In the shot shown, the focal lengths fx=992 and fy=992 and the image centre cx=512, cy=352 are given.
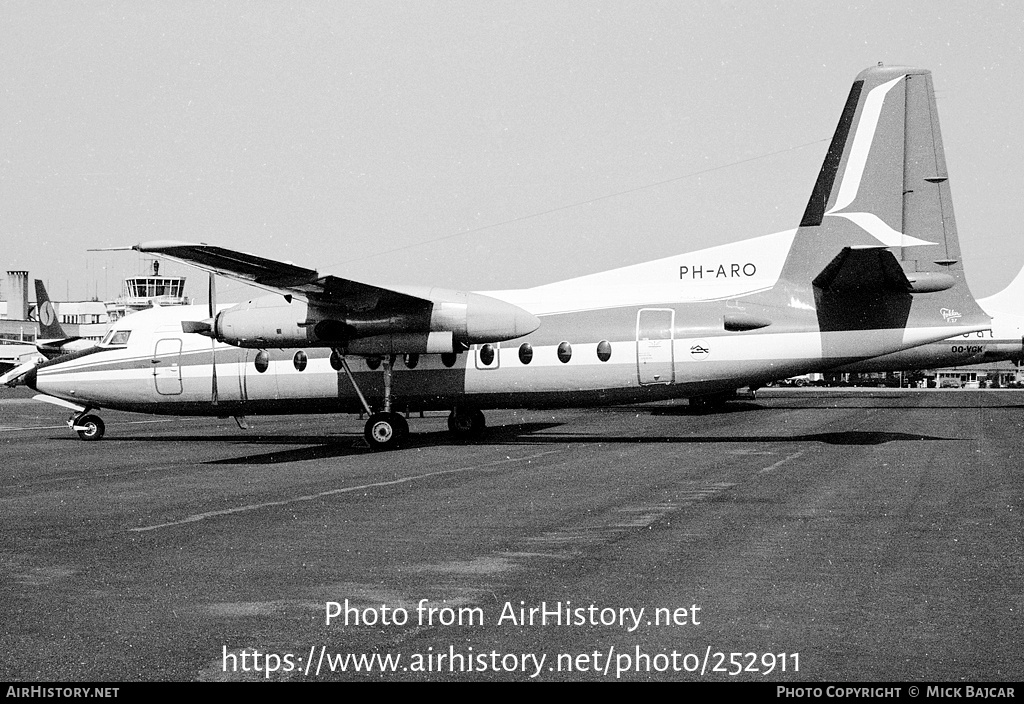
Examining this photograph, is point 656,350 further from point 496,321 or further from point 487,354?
point 487,354

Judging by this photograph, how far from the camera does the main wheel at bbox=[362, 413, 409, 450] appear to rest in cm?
2373

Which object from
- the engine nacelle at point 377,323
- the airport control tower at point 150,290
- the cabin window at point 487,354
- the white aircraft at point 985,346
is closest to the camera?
the engine nacelle at point 377,323

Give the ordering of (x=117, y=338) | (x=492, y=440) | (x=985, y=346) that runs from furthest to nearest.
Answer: (x=985, y=346) < (x=117, y=338) < (x=492, y=440)

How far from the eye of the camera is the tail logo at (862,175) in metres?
23.2

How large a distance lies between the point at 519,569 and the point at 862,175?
1760 cm

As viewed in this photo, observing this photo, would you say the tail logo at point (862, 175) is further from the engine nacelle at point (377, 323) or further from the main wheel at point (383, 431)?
the main wheel at point (383, 431)

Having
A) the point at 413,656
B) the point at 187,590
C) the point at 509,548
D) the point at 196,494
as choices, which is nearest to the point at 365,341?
the point at 196,494

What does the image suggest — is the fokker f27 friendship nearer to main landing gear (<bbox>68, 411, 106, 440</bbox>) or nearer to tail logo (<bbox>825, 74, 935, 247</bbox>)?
tail logo (<bbox>825, 74, 935, 247</bbox>)

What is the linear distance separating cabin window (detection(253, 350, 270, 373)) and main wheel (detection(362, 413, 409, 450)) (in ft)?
12.7

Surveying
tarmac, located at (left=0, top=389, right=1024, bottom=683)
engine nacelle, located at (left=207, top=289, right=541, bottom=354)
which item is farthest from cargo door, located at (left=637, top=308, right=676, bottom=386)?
tarmac, located at (left=0, top=389, right=1024, bottom=683)

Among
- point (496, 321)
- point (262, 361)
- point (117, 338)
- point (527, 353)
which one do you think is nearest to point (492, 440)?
point (527, 353)

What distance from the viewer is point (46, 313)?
253 ft

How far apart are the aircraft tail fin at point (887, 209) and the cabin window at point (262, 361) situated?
13.1m

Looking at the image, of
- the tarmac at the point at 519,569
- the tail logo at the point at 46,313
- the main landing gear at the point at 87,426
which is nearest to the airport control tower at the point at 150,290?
the tail logo at the point at 46,313
